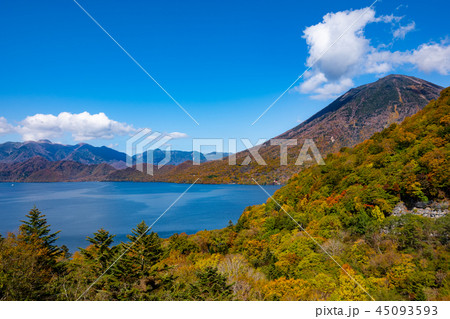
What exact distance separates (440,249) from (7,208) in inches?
3397

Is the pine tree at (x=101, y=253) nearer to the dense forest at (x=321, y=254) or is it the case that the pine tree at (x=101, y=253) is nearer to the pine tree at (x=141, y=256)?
the dense forest at (x=321, y=254)

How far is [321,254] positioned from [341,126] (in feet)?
459

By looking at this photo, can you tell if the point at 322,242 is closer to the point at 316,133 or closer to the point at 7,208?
the point at 7,208

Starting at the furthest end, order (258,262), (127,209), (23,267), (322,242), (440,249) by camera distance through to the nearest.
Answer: (127,209), (258,262), (322,242), (440,249), (23,267)

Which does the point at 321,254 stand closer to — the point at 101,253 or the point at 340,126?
the point at 101,253

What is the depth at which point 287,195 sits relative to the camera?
111 ft

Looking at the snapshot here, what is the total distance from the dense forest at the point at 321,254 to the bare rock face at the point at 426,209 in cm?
15

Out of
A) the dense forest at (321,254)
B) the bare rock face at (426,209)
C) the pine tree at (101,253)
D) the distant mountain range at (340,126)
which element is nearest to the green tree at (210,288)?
the dense forest at (321,254)

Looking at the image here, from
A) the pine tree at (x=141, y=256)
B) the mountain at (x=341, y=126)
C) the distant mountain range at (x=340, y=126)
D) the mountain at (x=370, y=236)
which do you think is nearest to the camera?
the mountain at (x=370, y=236)

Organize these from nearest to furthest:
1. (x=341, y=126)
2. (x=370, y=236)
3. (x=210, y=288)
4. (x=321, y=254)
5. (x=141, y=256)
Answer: (x=210, y=288)
(x=141, y=256)
(x=321, y=254)
(x=370, y=236)
(x=341, y=126)

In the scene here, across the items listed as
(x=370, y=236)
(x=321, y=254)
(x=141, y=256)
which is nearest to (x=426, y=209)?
(x=370, y=236)

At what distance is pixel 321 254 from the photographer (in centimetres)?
1478

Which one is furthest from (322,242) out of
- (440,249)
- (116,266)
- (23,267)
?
(23,267)

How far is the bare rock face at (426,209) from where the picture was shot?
13996 millimetres
